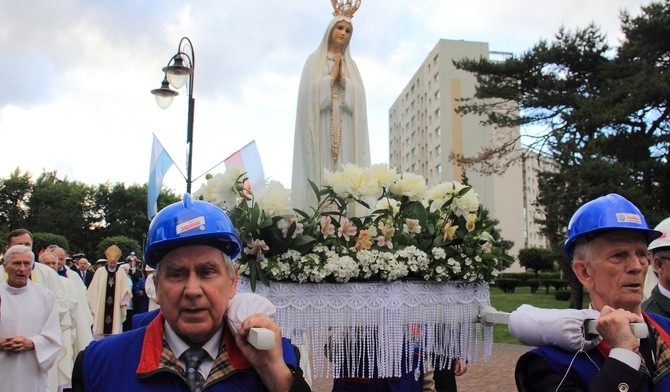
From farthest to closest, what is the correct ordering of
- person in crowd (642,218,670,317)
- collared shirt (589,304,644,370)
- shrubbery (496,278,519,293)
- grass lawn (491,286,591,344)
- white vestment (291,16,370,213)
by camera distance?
shrubbery (496,278,519,293) → grass lawn (491,286,591,344) → white vestment (291,16,370,213) → person in crowd (642,218,670,317) → collared shirt (589,304,644,370)

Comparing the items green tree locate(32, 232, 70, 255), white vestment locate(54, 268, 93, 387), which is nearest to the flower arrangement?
white vestment locate(54, 268, 93, 387)

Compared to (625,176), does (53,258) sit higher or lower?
lower

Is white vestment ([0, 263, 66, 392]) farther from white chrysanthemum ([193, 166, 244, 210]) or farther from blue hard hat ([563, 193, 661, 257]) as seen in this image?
blue hard hat ([563, 193, 661, 257])

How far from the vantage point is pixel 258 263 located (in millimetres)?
3781

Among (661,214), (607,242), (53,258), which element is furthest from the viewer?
(661,214)

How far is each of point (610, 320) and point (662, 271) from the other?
1.96 m

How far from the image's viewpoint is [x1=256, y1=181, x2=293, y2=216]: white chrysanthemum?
3840 mm

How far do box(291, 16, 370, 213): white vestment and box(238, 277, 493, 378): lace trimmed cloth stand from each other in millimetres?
2652

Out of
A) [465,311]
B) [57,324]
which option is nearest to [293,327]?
[465,311]

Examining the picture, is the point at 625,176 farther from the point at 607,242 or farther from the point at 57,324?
the point at 607,242

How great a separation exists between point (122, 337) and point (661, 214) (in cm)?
2467

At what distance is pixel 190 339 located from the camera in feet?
7.47

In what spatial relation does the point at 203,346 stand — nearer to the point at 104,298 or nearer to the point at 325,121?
the point at 325,121

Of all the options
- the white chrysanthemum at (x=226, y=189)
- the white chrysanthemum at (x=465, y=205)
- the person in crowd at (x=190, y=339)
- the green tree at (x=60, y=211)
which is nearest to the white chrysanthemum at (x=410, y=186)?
the white chrysanthemum at (x=465, y=205)
